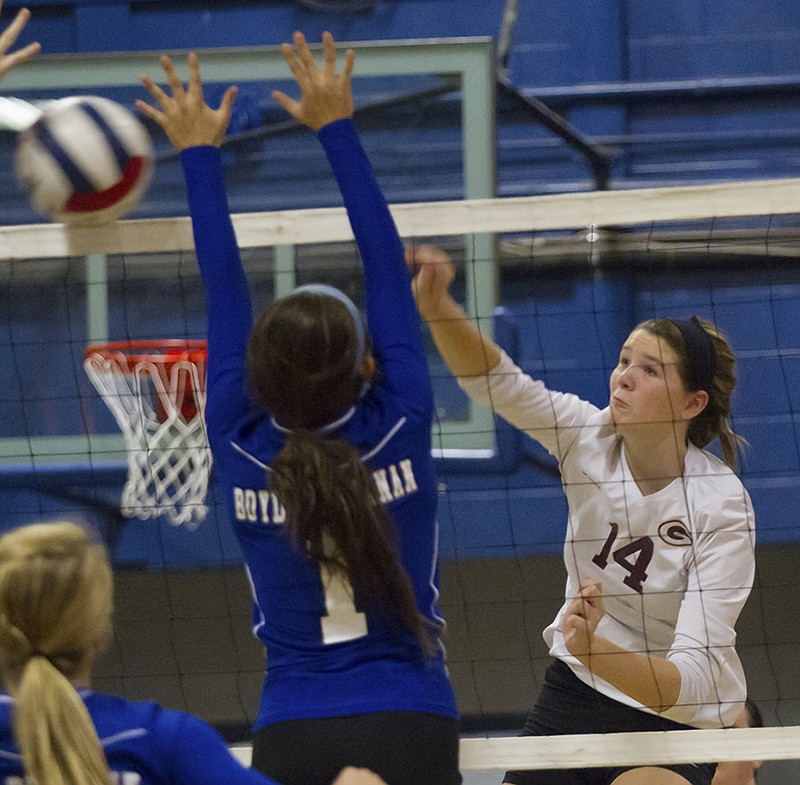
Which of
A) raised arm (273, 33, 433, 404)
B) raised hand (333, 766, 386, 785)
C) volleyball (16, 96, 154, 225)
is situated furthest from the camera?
volleyball (16, 96, 154, 225)

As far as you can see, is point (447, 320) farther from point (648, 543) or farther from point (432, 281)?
point (648, 543)

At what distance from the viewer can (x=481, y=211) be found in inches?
103

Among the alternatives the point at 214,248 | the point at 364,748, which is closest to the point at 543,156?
the point at 214,248

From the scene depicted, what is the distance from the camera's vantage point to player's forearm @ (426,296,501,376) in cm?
261

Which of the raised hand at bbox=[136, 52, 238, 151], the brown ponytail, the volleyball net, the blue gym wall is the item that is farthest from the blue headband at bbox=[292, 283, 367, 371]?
the blue gym wall

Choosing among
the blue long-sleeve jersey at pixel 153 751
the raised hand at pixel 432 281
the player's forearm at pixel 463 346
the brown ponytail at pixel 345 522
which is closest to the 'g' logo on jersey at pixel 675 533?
the player's forearm at pixel 463 346

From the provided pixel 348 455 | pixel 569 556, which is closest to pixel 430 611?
pixel 348 455

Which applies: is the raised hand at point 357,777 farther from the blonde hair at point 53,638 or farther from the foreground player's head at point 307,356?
the foreground player's head at point 307,356

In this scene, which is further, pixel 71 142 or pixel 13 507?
pixel 13 507

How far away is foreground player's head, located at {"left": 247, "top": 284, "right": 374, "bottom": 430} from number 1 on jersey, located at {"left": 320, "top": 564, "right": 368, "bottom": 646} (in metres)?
0.23

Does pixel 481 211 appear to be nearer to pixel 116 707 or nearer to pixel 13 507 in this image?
pixel 116 707

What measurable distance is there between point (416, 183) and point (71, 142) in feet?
14.6

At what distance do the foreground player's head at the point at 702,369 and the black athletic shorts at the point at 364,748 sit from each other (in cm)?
130

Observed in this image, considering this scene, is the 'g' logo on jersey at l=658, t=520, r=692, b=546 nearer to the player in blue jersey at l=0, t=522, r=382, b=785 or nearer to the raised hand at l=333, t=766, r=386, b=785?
the raised hand at l=333, t=766, r=386, b=785
